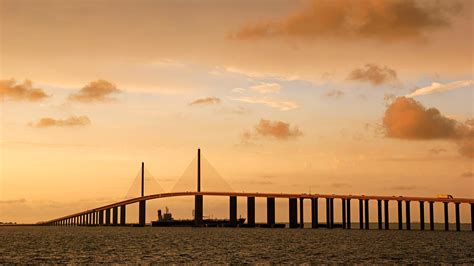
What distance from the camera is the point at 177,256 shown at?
276 ft

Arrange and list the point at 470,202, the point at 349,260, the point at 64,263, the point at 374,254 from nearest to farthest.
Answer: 1. the point at 64,263
2. the point at 349,260
3. the point at 374,254
4. the point at 470,202

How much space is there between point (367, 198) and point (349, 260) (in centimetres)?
11992

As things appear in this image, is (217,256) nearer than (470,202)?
Yes

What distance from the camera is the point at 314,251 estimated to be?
9550cm

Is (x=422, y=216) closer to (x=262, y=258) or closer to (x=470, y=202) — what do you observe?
(x=470, y=202)

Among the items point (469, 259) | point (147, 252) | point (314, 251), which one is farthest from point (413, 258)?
point (147, 252)

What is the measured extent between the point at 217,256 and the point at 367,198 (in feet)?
392

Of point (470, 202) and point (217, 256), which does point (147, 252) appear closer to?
point (217, 256)

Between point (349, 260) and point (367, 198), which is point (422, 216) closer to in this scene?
point (367, 198)

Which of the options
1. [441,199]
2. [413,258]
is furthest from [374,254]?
[441,199]

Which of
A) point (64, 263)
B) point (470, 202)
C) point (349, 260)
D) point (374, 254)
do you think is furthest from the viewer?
point (470, 202)

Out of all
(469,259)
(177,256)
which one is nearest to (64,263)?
(177,256)

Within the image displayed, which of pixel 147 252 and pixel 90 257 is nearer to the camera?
pixel 90 257

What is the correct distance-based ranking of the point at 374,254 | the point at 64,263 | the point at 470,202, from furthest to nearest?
the point at 470,202 → the point at 374,254 → the point at 64,263
